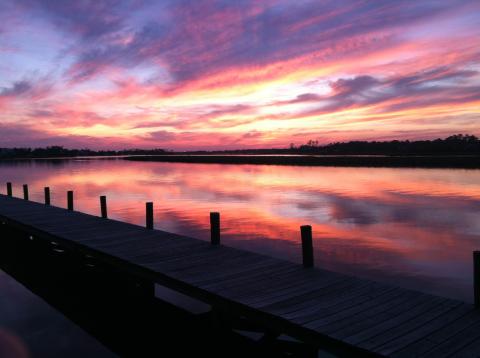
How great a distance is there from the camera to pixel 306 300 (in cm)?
666

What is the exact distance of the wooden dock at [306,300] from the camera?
5.26m

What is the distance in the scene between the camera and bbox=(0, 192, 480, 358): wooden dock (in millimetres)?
5262

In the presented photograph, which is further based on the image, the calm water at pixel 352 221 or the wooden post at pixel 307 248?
the calm water at pixel 352 221

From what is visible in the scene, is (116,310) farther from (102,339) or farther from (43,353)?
(43,353)

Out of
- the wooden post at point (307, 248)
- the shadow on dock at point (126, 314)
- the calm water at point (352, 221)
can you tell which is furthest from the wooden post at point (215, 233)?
the calm water at point (352, 221)

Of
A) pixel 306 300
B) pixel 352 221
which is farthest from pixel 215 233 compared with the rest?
pixel 352 221

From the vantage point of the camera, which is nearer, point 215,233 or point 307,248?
point 307,248

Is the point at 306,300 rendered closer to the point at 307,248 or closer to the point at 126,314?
the point at 307,248

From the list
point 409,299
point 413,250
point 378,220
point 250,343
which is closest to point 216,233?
point 250,343

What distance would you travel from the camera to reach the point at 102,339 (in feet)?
29.6

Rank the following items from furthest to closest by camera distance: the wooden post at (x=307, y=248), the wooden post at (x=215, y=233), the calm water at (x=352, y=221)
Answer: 1. the calm water at (x=352, y=221)
2. the wooden post at (x=215, y=233)
3. the wooden post at (x=307, y=248)

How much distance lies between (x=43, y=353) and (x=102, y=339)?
1198mm

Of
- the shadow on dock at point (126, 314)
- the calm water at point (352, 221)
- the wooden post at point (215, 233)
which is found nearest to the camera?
the shadow on dock at point (126, 314)

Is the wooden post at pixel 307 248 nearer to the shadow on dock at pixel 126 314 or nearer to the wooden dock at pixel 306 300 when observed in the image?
the wooden dock at pixel 306 300
